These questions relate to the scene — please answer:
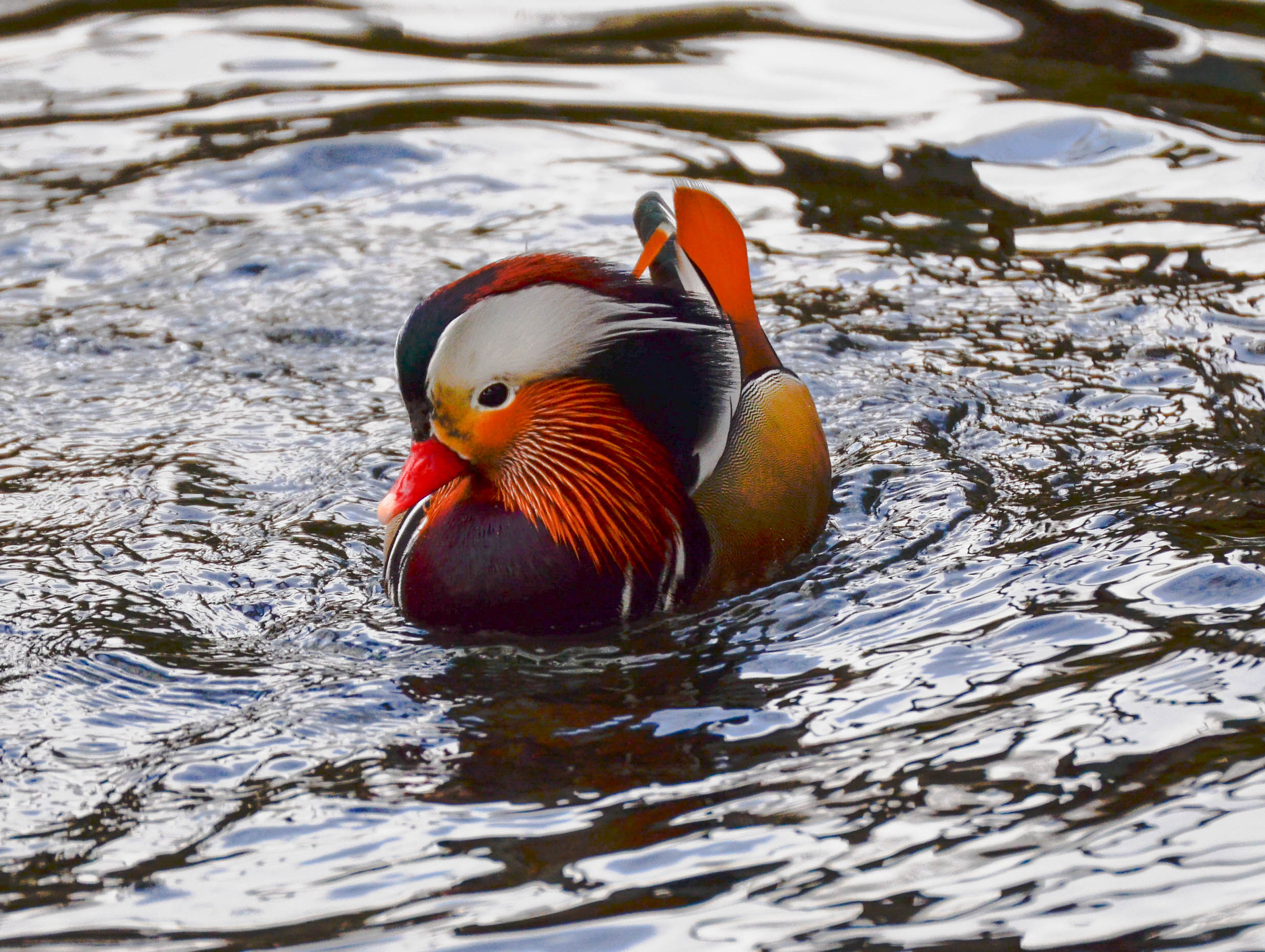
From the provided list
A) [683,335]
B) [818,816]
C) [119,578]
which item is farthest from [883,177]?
[818,816]

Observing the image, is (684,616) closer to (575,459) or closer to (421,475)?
(575,459)

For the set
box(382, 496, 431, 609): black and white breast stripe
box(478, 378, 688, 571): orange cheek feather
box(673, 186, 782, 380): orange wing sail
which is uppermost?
box(673, 186, 782, 380): orange wing sail

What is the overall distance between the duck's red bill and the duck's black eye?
0.16 metres

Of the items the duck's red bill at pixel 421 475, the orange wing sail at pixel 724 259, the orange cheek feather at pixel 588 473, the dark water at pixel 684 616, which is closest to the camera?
the dark water at pixel 684 616

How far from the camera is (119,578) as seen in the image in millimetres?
4273

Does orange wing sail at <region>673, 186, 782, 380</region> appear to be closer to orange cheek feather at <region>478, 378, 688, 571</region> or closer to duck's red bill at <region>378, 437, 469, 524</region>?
orange cheek feather at <region>478, 378, 688, 571</region>

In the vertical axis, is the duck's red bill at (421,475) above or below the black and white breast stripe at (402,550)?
above

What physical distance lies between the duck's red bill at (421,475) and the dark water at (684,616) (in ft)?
1.31

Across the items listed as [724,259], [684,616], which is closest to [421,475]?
[684,616]

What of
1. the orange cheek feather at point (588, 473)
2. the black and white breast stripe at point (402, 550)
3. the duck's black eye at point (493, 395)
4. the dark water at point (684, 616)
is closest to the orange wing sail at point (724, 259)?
the dark water at point (684, 616)

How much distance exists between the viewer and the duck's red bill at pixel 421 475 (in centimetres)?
378

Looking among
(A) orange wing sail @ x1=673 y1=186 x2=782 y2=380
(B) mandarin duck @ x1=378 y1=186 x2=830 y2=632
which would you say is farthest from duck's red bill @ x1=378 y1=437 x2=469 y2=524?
(A) orange wing sail @ x1=673 y1=186 x2=782 y2=380

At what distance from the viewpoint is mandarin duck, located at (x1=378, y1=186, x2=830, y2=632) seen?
380 cm

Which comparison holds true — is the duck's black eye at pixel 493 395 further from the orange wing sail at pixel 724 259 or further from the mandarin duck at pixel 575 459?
the orange wing sail at pixel 724 259
